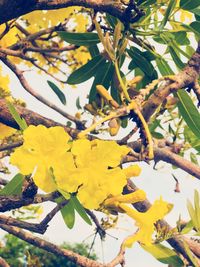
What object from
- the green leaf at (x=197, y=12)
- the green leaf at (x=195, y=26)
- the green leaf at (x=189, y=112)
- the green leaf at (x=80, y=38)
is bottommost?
the green leaf at (x=189, y=112)

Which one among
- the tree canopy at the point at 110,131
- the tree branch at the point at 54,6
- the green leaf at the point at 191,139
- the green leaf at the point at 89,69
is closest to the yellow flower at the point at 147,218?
the tree canopy at the point at 110,131

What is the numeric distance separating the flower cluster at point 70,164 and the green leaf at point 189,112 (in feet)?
1.59

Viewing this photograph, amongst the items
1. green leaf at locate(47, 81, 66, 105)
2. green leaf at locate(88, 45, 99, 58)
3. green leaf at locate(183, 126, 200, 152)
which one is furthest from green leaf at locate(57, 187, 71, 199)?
green leaf at locate(47, 81, 66, 105)

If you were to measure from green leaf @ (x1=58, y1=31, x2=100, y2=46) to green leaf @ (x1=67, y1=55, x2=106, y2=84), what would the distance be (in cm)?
6

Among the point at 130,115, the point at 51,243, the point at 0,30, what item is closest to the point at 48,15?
the point at 0,30

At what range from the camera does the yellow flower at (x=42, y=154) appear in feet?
3.41

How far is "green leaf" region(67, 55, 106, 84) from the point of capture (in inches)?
65.1

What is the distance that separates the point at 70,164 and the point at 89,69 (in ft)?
2.21

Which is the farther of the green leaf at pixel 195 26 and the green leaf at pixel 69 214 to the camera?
the green leaf at pixel 195 26

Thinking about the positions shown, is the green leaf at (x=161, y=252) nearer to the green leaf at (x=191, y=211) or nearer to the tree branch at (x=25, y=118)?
the green leaf at (x=191, y=211)

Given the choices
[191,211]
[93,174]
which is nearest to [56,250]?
[191,211]

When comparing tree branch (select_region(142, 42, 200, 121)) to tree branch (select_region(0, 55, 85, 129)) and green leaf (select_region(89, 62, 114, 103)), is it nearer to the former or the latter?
green leaf (select_region(89, 62, 114, 103))

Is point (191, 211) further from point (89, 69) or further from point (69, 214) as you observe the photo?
point (89, 69)

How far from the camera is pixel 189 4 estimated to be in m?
1.43
